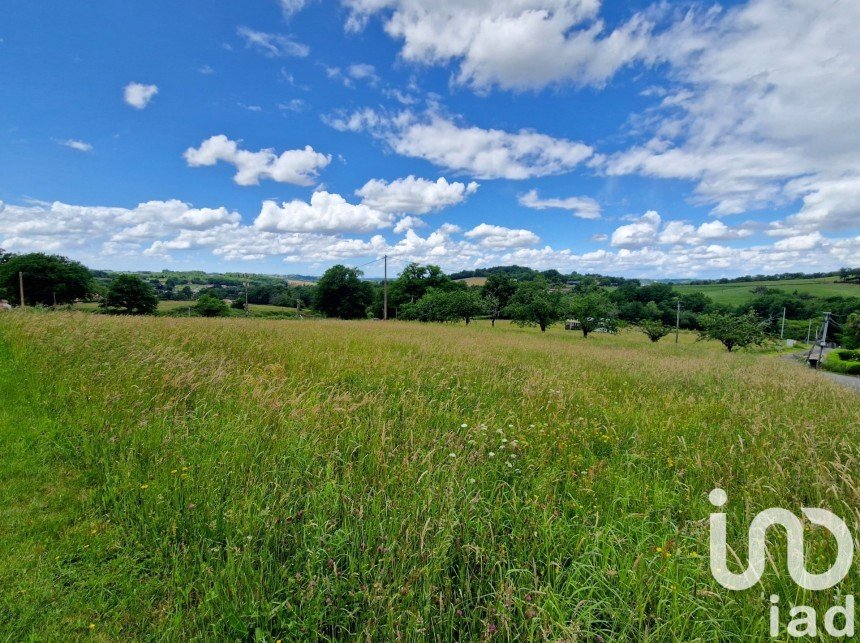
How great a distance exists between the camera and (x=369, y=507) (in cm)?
295

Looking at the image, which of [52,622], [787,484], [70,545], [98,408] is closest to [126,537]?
[70,545]

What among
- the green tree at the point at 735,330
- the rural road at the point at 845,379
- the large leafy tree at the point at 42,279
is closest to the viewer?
the rural road at the point at 845,379

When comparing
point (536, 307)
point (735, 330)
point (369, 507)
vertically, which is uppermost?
point (536, 307)

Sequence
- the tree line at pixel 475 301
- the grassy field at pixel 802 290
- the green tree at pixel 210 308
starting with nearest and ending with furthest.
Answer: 1. the tree line at pixel 475 301
2. the green tree at pixel 210 308
3. the grassy field at pixel 802 290

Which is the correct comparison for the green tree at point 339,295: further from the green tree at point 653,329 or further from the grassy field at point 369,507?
the grassy field at point 369,507

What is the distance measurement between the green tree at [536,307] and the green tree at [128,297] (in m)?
68.7

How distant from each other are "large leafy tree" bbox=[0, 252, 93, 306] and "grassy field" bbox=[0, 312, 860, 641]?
8283 cm

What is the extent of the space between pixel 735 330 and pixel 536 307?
63.1 feet

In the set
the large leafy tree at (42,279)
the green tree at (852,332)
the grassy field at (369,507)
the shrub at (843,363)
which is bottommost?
the shrub at (843,363)

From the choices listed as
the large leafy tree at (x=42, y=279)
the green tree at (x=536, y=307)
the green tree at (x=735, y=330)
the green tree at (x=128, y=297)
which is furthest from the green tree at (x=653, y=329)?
the large leafy tree at (x=42, y=279)

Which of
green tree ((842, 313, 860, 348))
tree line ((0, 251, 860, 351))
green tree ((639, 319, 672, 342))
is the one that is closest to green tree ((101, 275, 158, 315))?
tree line ((0, 251, 860, 351))

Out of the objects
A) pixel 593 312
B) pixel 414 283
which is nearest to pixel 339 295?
pixel 414 283

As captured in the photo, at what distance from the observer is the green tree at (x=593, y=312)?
36875 millimetres

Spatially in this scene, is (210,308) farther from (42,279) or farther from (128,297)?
(42,279)
